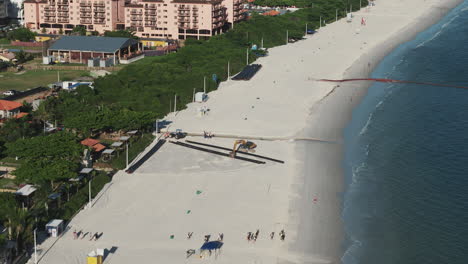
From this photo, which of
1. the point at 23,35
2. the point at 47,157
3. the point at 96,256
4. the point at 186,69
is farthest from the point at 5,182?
the point at 23,35

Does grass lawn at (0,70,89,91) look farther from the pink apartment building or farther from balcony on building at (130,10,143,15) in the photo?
balcony on building at (130,10,143,15)

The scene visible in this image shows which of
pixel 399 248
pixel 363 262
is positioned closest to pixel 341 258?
pixel 363 262

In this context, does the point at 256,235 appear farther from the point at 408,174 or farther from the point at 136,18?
the point at 136,18

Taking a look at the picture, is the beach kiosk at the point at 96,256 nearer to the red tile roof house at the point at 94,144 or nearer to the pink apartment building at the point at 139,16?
the red tile roof house at the point at 94,144

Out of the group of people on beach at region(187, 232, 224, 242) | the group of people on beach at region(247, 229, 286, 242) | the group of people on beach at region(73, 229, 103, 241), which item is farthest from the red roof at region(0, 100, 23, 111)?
the group of people on beach at region(247, 229, 286, 242)

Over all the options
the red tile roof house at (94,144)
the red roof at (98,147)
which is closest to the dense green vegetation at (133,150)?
the red roof at (98,147)

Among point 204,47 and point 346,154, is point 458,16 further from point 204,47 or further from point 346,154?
point 346,154
